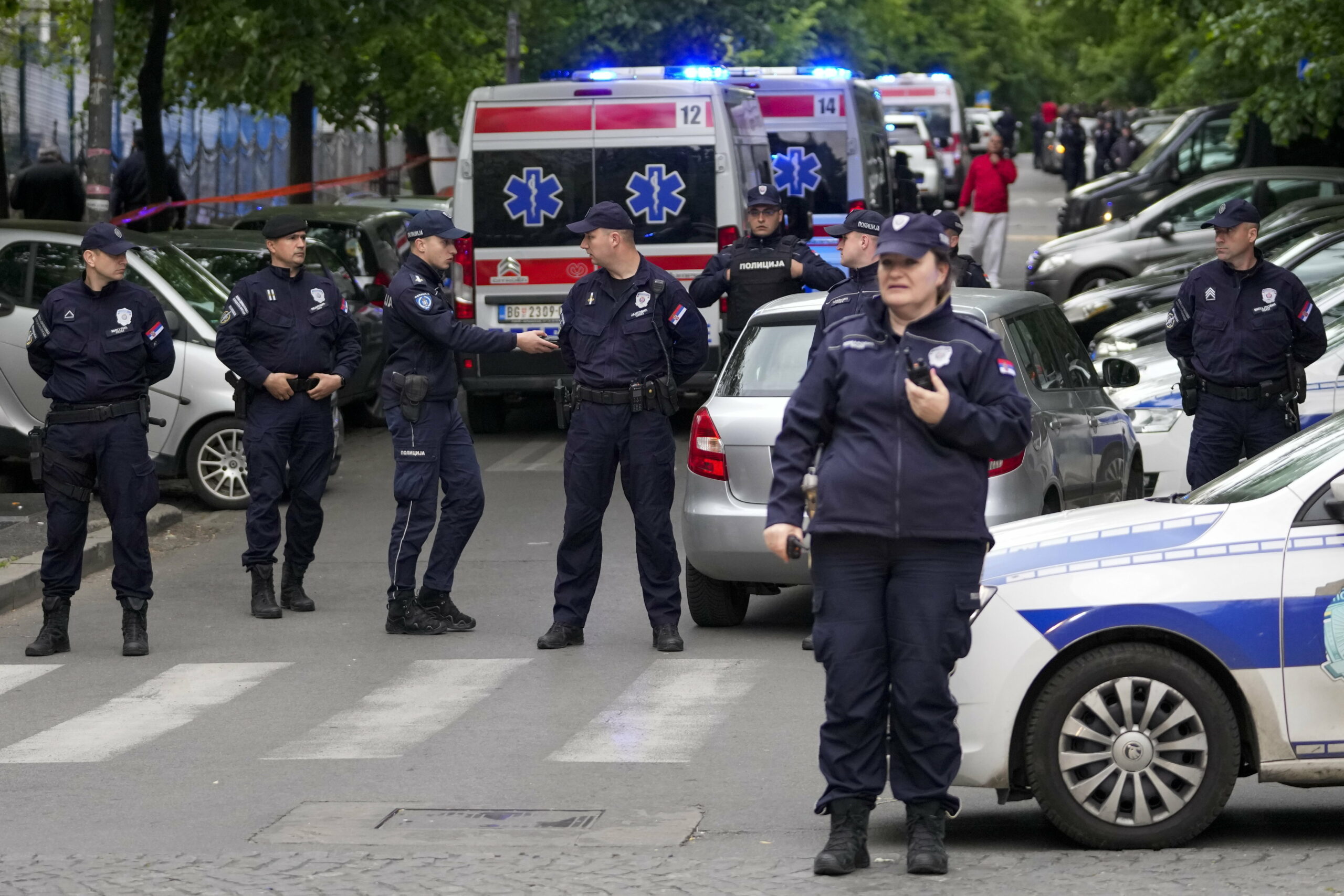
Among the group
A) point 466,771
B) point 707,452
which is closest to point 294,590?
point 707,452

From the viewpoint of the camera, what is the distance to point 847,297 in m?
8.79

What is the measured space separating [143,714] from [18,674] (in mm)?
1115

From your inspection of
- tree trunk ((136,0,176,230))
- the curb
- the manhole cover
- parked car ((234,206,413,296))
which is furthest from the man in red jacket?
the manhole cover

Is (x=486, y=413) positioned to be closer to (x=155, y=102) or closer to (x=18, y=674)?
(x=155, y=102)

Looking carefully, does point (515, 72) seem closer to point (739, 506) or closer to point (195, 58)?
point (195, 58)

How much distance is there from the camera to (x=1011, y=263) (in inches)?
1155

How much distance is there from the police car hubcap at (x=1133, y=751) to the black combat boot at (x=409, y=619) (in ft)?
14.6

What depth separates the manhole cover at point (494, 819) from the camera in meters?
6.31

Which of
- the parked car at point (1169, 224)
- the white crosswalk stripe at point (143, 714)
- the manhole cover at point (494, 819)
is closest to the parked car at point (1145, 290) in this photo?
the parked car at point (1169, 224)

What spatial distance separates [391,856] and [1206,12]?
19.5 metres

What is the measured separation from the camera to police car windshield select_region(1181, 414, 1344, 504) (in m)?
6.03

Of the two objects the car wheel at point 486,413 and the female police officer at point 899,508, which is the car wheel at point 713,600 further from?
the car wheel at point 486,413

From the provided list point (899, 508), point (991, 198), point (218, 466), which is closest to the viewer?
point (899, 508)

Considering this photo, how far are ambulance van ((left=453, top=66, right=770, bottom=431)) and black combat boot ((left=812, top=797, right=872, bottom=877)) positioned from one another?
31.7 ft
